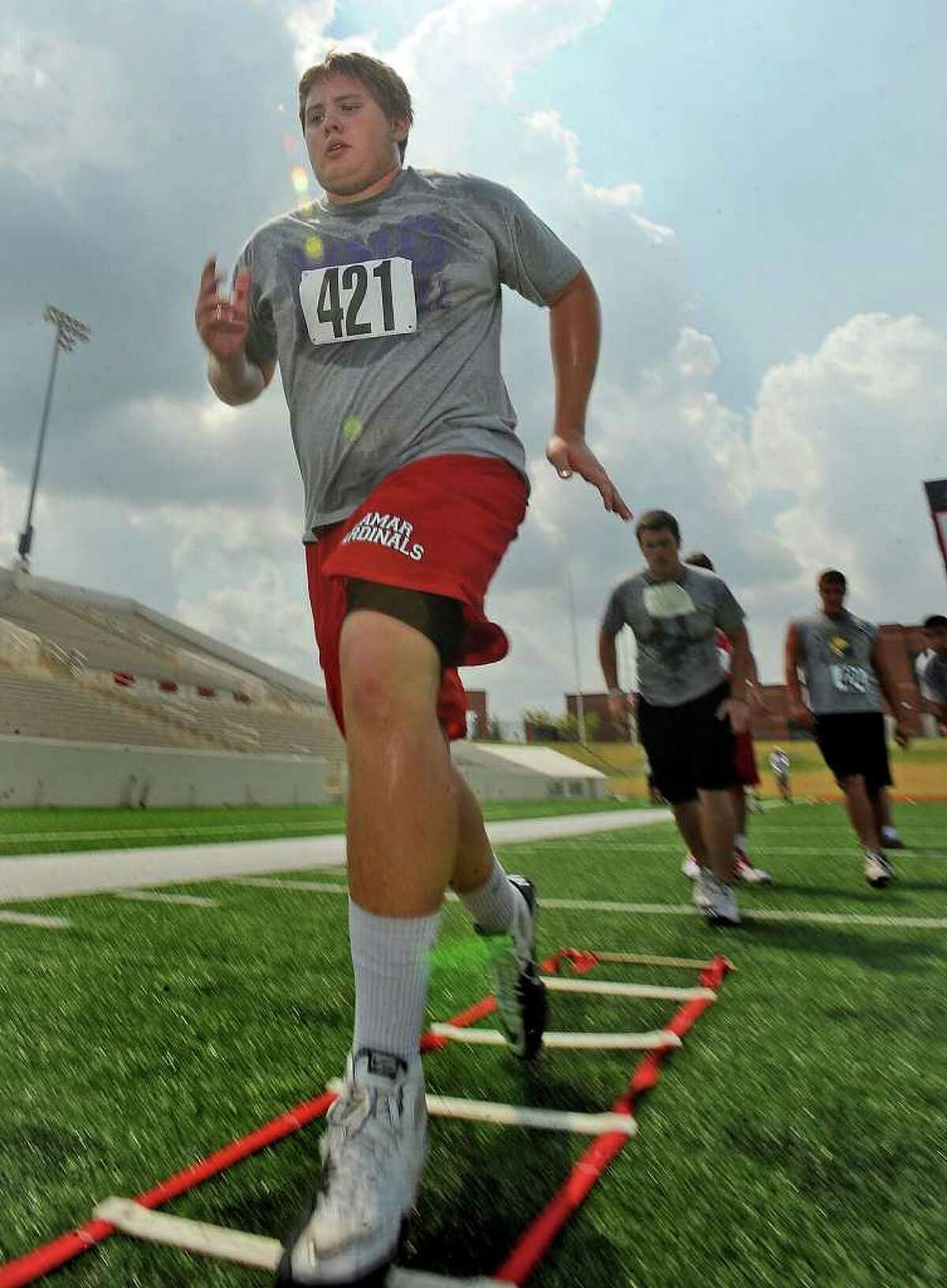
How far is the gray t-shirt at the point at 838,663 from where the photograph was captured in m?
5.52

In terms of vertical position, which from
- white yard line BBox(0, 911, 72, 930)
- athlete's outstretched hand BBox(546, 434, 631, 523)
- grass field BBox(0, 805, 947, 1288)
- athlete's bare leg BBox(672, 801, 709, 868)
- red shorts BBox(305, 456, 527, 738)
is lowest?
grass field BBox(0, 805, 947, 1288)

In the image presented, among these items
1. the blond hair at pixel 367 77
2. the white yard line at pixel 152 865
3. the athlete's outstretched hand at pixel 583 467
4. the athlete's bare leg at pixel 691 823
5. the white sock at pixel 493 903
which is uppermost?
the blond hair at pixel 367 77

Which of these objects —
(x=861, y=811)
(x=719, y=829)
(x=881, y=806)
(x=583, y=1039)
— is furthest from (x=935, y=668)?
(x=583, y=1039)

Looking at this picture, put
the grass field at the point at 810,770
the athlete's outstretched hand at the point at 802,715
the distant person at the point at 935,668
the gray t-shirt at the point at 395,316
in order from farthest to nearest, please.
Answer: the grass field at the point at 810,770, the distant person at the point at 935,668, the athlete's outstretched hand at the point at 802,715, the gray t-shirt at the point at 395,316

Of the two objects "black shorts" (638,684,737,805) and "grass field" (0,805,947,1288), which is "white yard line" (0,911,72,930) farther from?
"black shorts" (638,684,737,805)

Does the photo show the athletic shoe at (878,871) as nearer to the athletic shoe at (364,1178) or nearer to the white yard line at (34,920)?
the white yard line at (34,920)

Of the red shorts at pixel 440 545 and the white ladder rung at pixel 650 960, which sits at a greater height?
the red shorts at pixel 440 545

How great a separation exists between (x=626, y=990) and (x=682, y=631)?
7.17ft

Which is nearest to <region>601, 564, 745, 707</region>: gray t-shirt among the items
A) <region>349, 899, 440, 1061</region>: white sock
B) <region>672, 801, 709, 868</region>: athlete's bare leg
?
<region>672, 801, 709, 868</region>: athlete's bare leg

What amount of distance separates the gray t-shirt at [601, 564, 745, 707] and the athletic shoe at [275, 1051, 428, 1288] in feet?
10.4

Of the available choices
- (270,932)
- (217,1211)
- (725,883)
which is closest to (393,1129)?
(217,1211)

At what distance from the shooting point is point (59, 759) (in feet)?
50.3

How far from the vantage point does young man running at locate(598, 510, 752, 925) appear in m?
4.02

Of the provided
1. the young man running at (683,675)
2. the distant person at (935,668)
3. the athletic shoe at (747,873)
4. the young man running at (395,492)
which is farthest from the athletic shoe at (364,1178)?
the distant person at (935,668)
